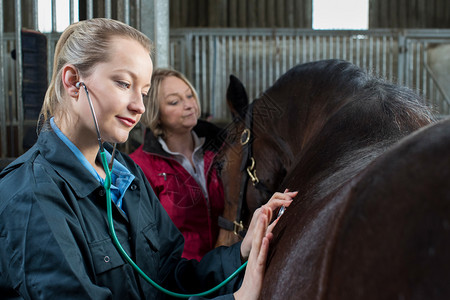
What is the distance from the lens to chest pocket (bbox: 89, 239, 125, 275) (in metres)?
0.78

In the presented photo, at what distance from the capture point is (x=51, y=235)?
68cm

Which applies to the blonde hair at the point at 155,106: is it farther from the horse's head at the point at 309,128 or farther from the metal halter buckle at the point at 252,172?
the metal halter buckle at the point at 252,172

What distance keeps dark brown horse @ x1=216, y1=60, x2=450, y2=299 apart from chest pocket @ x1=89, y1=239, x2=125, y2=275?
0.95 feet

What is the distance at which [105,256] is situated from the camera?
794 mm

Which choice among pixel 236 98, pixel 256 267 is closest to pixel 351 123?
pixel 256 267

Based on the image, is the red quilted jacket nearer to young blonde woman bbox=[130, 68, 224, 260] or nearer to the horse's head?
young blonde woman bbox=[130, 68, 224, 260]

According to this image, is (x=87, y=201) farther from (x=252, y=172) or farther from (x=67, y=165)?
(x=252, y=172)

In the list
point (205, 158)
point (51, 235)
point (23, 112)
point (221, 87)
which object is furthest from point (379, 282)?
point (221, 87)

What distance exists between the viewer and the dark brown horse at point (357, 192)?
365 millimetres

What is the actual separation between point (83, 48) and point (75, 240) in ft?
1.20

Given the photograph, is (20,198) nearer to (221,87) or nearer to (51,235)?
(51,235)

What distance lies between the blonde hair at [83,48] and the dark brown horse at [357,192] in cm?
46

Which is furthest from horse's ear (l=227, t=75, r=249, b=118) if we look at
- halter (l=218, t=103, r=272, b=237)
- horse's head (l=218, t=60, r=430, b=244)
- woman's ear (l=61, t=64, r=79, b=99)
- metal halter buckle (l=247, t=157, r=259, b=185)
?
woman's ear (l=61, t=64, r=79, b=99)

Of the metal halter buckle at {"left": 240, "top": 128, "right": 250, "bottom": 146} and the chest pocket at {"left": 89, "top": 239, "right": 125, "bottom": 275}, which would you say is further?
the metal halter buckle at {"left": 240, "top": 128, "right": 250, "bottom": 146}
